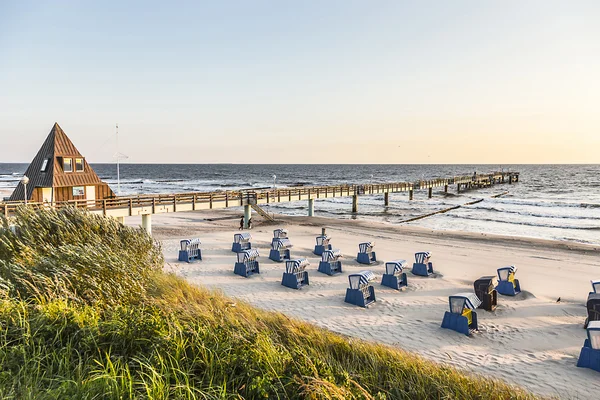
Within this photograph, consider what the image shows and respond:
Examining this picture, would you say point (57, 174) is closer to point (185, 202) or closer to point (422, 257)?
point (185, 202)

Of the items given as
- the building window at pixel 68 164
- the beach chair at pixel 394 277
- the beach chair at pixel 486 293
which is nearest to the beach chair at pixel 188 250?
the beach chair at pixel 394 277

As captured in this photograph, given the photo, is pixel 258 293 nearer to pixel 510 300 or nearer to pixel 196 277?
pixel 196 277

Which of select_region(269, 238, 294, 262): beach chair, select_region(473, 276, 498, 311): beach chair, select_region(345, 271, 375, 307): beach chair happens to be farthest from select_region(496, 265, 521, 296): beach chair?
select_region(269, 238, 294, 262): beach chair

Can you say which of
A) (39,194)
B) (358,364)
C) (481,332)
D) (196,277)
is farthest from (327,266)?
(39,194)

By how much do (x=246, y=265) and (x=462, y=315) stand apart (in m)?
8.37

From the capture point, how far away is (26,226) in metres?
9.58

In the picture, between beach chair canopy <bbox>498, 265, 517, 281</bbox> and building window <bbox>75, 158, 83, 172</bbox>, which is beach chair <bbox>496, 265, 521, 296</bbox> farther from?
building window <bbox>75, 158, 83, 172</bbox>

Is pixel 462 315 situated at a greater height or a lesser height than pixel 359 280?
lesser

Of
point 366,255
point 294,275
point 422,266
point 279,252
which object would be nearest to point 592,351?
point 422,266

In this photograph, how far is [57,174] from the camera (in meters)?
20.9

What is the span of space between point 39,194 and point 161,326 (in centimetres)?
1982

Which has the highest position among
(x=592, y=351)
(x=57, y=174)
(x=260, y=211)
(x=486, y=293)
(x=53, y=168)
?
(x=53, y=168)

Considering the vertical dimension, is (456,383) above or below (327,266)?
above

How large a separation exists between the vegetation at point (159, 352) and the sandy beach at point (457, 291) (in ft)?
11.5
